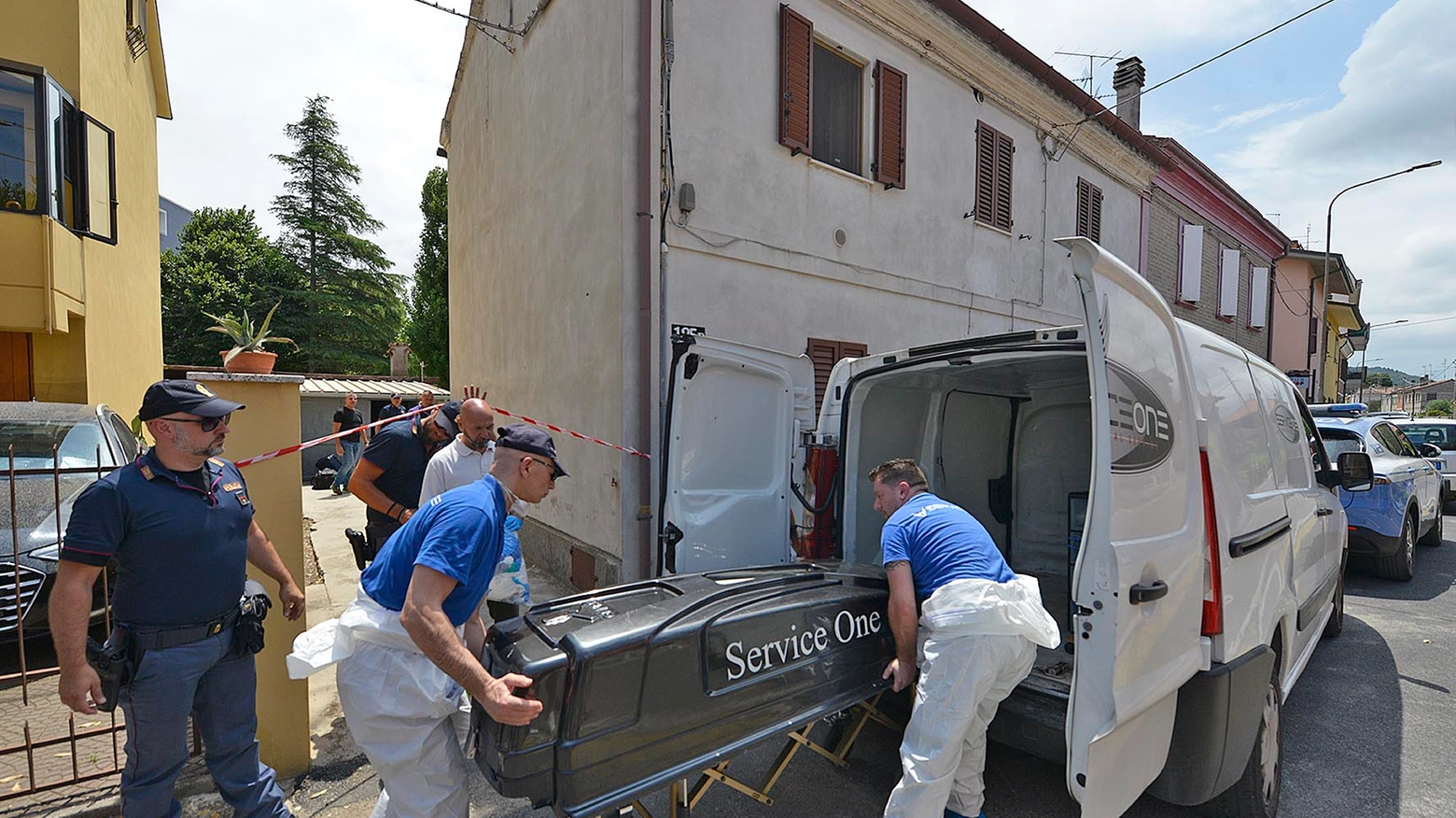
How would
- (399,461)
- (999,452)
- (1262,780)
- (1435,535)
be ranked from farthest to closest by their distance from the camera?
(1435,535)
(999,452)
(399,461)
(1262,780)

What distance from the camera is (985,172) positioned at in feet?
28.9

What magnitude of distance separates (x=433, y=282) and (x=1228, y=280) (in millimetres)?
26557

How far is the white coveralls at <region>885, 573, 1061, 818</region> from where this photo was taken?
2.46m

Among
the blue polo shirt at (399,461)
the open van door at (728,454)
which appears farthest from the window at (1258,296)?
the blue polo shirt at (399,461)

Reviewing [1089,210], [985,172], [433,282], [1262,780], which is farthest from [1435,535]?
[433,282]

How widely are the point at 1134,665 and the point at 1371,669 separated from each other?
4.11 meters

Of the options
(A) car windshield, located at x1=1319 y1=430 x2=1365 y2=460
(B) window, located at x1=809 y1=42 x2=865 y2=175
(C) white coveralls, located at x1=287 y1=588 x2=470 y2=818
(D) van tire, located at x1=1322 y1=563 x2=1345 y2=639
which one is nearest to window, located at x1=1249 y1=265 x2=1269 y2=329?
(A) car windshield, located at x1=1319 y1=430 x2=1365 y2=460

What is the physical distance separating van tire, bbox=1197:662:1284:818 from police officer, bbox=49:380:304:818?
4.00 m

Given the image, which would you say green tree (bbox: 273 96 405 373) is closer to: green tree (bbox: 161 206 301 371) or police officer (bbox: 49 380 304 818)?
green tree (bbox: 161 206 301 371)

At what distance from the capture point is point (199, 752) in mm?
3240

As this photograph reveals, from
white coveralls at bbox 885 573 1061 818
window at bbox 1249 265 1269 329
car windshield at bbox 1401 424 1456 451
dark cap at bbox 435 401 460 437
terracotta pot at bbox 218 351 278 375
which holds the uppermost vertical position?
window at bbox 1249 265 1269 329

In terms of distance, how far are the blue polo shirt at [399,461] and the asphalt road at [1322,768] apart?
184 cm

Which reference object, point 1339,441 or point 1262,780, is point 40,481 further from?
point 1339,441

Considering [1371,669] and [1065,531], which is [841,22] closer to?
[1065,531]
